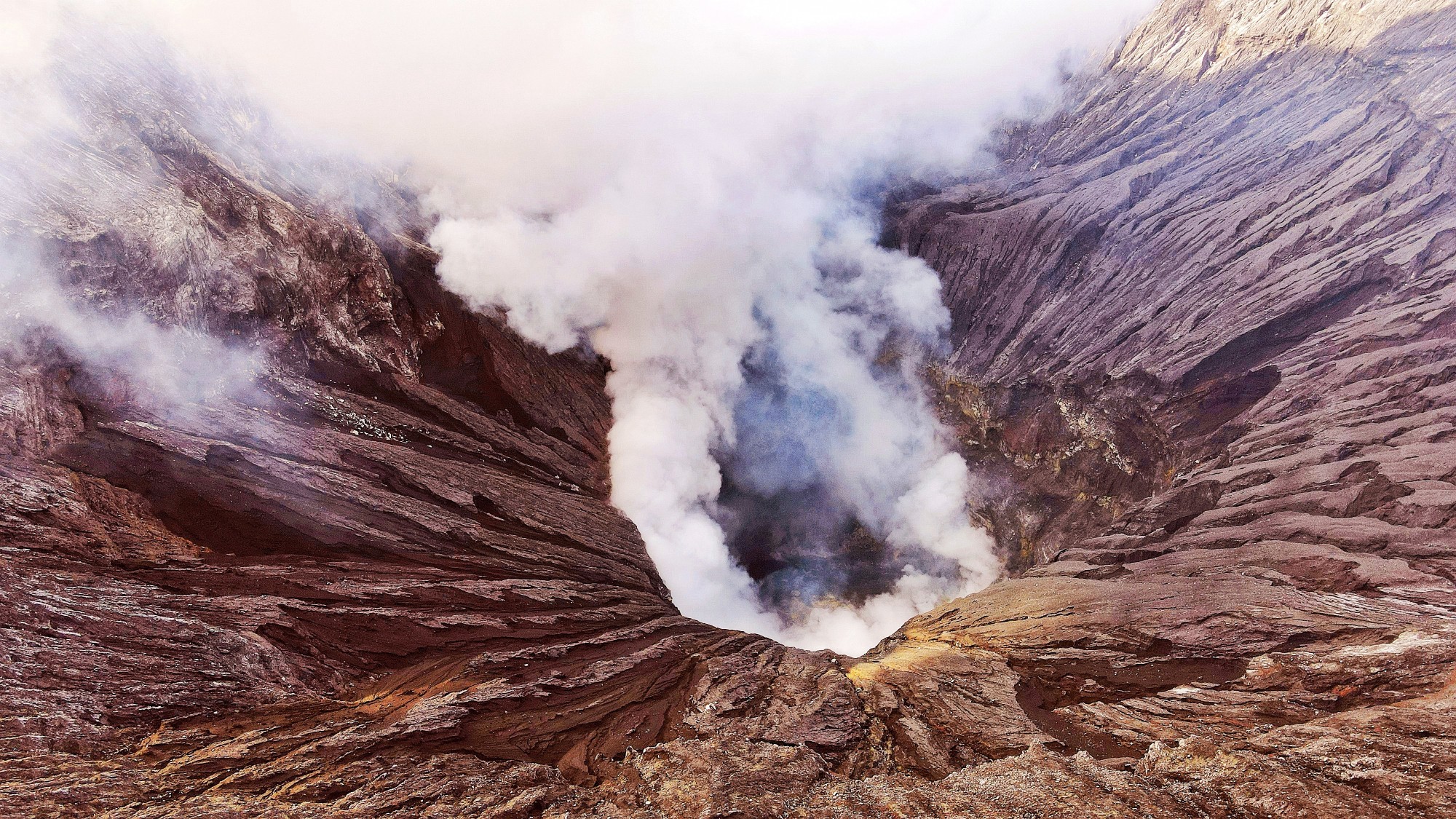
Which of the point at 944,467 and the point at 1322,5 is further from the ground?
the point at 1322,5

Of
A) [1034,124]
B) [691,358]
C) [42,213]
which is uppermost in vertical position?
[1034,124]

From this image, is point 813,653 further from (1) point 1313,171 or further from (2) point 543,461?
(1) point 1313,171

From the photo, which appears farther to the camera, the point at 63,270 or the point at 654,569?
the point at 654,569

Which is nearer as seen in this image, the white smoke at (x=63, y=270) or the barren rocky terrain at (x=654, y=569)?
the barren rocky terrain at (x=654, y=569)

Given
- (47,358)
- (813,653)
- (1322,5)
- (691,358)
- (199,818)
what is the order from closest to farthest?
(199,818)
(47,358)
(813,653)
(1322,5)
(691,358)

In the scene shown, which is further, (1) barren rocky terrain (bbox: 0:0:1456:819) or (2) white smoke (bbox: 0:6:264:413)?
(2) white smoke (bbox: 0:6:264:413)

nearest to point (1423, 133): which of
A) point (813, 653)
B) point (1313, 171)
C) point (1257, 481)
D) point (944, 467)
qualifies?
point (1313, 171)

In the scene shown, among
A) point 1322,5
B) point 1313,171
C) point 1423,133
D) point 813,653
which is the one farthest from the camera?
point 1322,5

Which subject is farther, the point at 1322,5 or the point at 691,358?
the point at 691,358
